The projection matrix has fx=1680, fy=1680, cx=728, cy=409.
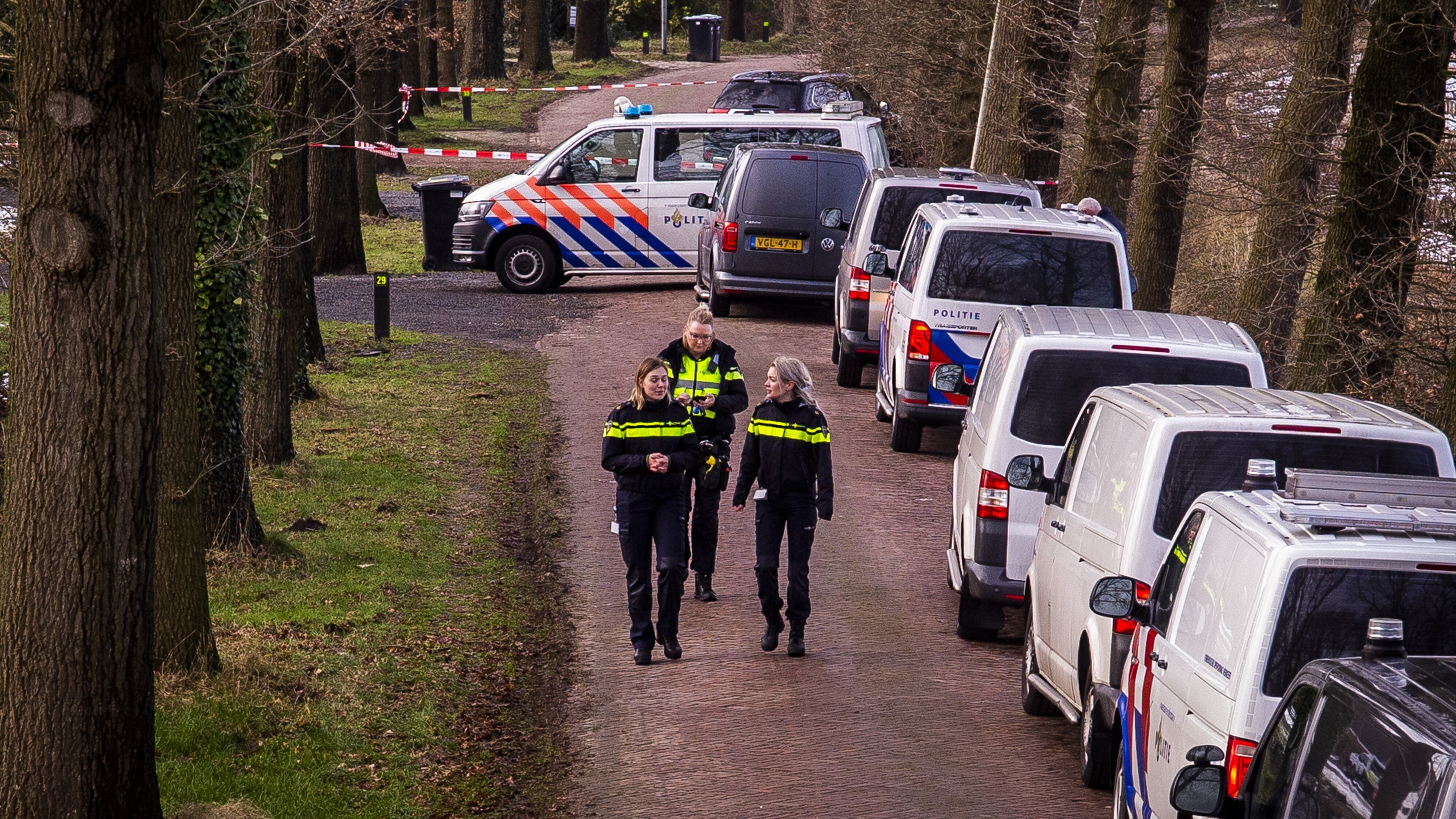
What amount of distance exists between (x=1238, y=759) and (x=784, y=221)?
15327 mm

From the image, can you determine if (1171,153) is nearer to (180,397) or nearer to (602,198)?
(602,198)

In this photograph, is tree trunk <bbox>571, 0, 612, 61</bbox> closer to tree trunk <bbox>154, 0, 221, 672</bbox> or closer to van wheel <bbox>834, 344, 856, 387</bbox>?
van wheel <bbox>834, 344, 856, 387</bbox>

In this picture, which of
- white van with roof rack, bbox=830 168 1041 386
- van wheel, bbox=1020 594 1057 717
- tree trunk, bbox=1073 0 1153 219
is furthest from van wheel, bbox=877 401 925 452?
tree trunk, bbox=1073 0 1153 219

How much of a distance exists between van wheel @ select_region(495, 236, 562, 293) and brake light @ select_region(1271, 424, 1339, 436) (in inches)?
694

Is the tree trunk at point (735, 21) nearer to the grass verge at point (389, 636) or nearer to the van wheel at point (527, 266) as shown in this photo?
the van wheel at point (527, 266)

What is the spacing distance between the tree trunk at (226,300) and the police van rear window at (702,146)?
12316mm

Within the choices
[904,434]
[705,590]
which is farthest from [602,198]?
[705,590]

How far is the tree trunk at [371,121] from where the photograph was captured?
28.4 meters

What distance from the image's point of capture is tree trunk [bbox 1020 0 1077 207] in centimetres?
2323

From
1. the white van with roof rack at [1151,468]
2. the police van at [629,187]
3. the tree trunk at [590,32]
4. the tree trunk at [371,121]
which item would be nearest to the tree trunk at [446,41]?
the tree trunk at [371,121]

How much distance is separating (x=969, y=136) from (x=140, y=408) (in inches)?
1055

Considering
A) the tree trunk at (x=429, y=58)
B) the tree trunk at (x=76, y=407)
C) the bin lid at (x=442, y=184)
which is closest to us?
the tree trunk at (x=76, y=407)

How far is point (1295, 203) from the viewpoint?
17.0 metres

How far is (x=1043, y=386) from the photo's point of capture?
9.77 metres
